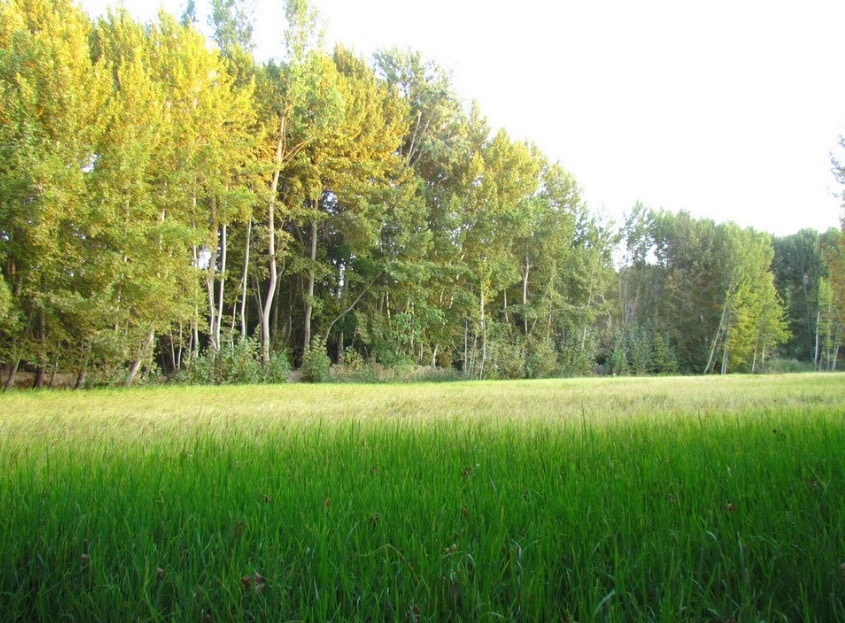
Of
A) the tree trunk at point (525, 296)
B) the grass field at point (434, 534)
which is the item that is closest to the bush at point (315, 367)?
the tree trunk at point (525, 296)

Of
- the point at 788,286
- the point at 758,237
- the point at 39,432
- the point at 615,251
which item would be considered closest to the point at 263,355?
the point at 39,432

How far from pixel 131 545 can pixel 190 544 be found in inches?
6.6

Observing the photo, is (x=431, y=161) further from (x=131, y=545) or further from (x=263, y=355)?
(x=131, y=545)

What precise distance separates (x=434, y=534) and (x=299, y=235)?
2004cm

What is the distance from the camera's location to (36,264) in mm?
10234

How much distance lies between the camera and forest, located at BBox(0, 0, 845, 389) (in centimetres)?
1041

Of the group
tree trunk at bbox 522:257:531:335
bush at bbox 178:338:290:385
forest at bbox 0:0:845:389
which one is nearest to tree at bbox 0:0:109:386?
forest at bbox 0:0:845:389

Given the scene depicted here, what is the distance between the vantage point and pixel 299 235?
66.5 ft

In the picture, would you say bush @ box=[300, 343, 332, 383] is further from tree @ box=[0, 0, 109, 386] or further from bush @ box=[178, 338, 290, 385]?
tree @ box=[0, 0, 109, 386]

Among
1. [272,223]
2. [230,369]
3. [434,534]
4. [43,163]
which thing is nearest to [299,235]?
[272,223]

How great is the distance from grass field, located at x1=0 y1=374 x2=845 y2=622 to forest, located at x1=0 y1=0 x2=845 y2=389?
1024 centimetres

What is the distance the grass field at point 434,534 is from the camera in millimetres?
1150

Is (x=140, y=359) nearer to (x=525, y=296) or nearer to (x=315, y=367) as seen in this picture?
(x=315, y=367)

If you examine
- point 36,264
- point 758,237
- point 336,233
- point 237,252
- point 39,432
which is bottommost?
point 39,432
